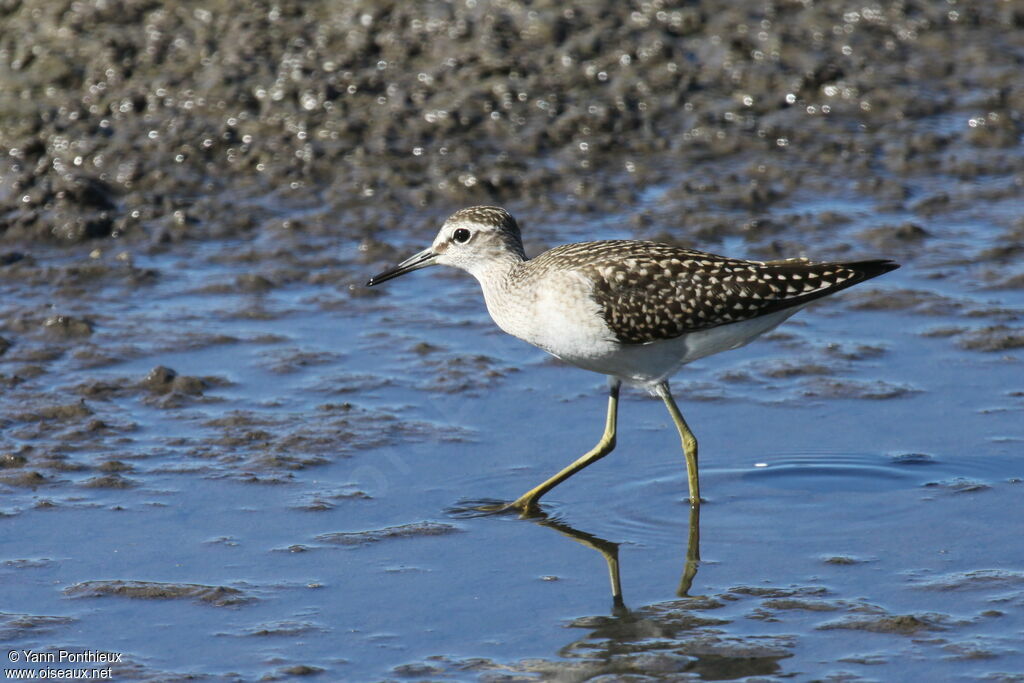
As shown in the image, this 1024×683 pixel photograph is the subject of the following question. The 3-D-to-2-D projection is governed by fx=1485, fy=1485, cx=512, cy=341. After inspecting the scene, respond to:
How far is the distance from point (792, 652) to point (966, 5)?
860 cm

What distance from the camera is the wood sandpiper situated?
722 cm

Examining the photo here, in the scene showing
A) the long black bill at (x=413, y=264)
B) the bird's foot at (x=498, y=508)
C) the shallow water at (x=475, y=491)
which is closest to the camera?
the shallow water at (x=475, y=491)

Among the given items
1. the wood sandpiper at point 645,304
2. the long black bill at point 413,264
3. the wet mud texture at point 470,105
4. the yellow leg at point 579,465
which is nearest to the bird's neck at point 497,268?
the wood sandpiper at point 645,304

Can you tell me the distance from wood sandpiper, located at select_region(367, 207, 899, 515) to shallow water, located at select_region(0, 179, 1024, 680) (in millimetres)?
618

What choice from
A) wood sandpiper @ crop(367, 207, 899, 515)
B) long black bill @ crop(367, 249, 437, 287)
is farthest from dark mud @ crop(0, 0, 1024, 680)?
long black bill @ crop(367, 249, 437, 287)

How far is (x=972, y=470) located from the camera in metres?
7.57

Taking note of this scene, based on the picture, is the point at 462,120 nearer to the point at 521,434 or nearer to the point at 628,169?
the point at 628,169

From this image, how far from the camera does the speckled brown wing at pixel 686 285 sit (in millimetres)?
7223

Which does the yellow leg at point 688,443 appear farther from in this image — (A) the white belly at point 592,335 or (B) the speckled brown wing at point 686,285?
(B) the speckled brown wing at point 686,285

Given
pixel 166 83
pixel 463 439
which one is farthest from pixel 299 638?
pixel 166 83

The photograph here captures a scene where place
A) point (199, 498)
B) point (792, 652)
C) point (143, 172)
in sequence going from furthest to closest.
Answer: point (143, 172) → point (199, 498) → point (792, 652)

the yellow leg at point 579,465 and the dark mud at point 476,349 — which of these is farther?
the yellow leg at point 579,465

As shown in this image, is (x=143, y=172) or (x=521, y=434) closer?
(x=521, y=434)

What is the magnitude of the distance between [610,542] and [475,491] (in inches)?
34.3
